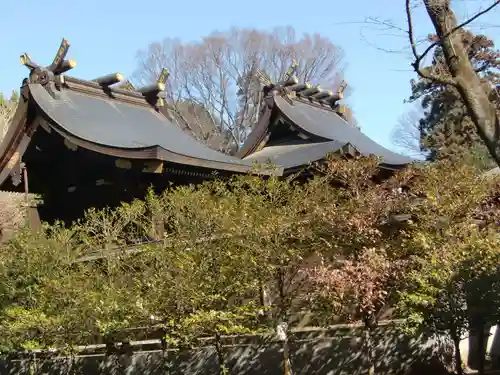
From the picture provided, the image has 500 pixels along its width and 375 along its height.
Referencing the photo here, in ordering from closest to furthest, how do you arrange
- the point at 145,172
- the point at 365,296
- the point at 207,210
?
the point at 365,296, the point at 207,210, the point at 145,172

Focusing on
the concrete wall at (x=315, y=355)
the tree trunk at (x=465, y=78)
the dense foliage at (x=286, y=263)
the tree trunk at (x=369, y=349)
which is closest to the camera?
the tree trunk at (x=465, y=78)

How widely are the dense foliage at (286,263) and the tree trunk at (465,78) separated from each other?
8.58ft

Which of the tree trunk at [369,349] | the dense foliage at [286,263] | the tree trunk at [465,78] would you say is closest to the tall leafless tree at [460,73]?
the tree trunk at [465,78]

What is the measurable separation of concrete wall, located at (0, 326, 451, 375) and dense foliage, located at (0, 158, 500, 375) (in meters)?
0.79

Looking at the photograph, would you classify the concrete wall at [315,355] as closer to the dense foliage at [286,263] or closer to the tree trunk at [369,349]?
the tree trunk at [369,349]

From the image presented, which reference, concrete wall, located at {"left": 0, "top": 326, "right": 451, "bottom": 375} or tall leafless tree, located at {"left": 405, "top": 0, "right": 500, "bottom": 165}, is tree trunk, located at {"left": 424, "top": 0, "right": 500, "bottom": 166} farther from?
concrete wall, located at {"left": 0, "top": 326, "right": 451, "bottom": 375}

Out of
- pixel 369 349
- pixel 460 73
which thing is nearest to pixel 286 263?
pixel 369 349

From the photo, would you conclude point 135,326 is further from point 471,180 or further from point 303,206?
point 471,180

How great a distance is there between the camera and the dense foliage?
793cm

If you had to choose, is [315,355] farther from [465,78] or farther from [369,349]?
[465,78]

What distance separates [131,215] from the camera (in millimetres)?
9344

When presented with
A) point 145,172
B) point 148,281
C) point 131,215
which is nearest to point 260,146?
point 145,172

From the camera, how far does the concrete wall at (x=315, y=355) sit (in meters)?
9.27

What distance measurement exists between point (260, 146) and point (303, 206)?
29.7 feet
